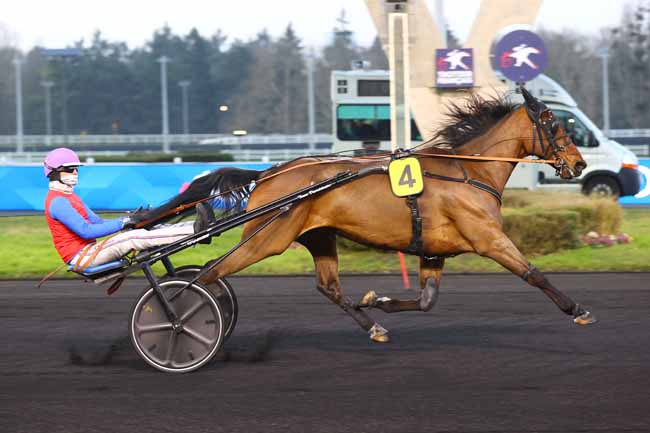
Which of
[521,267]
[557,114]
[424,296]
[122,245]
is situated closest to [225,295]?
[122,245]

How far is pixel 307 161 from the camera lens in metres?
7.28

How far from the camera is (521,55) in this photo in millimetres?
13477

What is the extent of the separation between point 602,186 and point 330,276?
15.0 m

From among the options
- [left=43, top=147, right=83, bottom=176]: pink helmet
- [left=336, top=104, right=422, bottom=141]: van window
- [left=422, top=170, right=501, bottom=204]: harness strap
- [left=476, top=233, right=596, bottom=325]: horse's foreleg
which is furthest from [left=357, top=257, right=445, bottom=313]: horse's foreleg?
[left=336, top=104, right=422, bottom=141]: van window

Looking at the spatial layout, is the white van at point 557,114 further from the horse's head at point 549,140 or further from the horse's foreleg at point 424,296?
the horse's foreleg at point 424,296

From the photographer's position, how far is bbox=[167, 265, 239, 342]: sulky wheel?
23.5 feet

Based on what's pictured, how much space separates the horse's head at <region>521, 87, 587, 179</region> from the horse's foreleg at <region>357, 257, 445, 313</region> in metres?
1.09

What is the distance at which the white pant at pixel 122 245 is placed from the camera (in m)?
6.70

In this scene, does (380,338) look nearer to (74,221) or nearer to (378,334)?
(378,334)

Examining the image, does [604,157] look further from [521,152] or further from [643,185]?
[521,152]

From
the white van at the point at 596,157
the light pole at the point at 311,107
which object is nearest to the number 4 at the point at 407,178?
the white van at the point at 596,157

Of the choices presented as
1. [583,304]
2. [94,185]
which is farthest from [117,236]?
[94,185]

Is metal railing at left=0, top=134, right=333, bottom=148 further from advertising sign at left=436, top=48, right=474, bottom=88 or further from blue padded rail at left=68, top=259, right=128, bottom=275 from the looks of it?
blue padded rail at left=68, top=259, right=128, bottom=275

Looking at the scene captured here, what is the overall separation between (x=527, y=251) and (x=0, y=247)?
723cm
